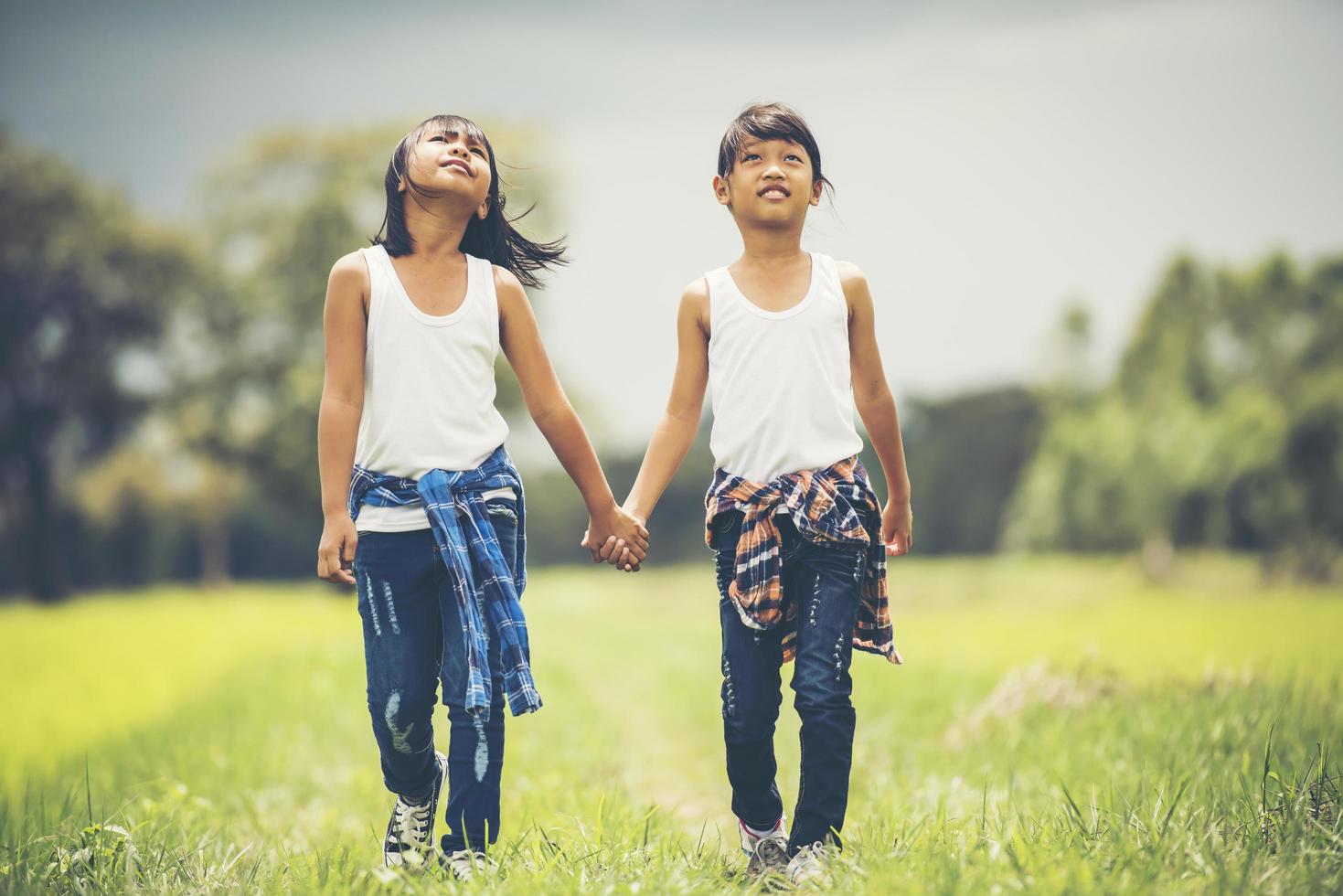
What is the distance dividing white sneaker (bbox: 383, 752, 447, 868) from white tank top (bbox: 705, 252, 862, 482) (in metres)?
1.41

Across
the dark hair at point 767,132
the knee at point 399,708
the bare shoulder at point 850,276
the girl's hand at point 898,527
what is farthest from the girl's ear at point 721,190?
the knee at point 399,708

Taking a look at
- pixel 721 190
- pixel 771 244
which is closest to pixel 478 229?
pixel 721 190

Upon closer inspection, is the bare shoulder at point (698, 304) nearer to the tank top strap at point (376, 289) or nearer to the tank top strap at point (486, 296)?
the tank top strap at point (486, 296)

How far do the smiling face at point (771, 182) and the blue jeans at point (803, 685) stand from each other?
0.95m

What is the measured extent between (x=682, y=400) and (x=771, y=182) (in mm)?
743

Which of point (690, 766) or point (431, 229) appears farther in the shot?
point (690, 766)

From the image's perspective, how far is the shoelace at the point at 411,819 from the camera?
3.38 meters

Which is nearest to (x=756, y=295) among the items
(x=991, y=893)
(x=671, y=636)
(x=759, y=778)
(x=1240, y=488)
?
(x=759, y=778)

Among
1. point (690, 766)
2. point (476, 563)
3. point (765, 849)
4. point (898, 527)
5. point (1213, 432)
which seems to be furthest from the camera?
point (1213, 432)

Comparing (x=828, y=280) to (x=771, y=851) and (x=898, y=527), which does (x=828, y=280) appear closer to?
(x=898, y=527)

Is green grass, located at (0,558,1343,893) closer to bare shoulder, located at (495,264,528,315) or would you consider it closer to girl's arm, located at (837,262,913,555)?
girl's arm, located at (837,262,913,555)

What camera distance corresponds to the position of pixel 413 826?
341cm

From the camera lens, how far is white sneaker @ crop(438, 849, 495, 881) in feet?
9.48

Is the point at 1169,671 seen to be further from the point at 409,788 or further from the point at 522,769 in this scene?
the point at 409,788
